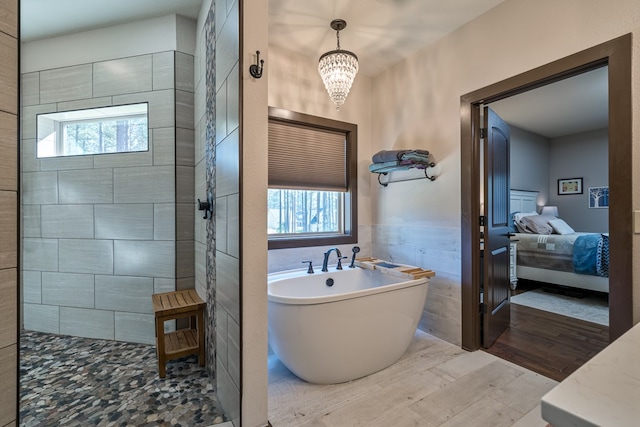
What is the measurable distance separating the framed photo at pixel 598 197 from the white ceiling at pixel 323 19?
5.22 meters

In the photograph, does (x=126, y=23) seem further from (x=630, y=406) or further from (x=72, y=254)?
(x=630, y=406)

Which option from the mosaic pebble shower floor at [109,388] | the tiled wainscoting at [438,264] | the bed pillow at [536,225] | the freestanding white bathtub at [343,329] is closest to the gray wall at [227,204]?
the mosaic pebble shower floor at [109,388]

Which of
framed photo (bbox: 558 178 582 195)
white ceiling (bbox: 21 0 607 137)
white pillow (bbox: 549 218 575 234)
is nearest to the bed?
white pillow (bbox: 549 218 575 234)

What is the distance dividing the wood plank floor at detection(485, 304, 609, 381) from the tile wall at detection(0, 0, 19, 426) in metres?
2.86

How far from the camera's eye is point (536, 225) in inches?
173

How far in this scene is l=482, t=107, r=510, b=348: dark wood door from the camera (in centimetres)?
235

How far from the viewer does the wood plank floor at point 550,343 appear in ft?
6.90

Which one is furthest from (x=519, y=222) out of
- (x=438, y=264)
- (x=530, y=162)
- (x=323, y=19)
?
(x=323, y=19)

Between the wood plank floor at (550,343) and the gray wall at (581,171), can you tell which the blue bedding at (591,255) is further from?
the gray wall at (581,171)

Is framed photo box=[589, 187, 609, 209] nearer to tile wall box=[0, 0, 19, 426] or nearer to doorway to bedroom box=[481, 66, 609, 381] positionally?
doorway to bedroom box=[481, 66, 609, 381]

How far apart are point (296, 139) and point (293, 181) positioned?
421 mm

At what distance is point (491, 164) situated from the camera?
2439mm

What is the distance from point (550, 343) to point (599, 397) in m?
2.57

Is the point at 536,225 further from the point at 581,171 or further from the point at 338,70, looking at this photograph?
the point at 338,70
